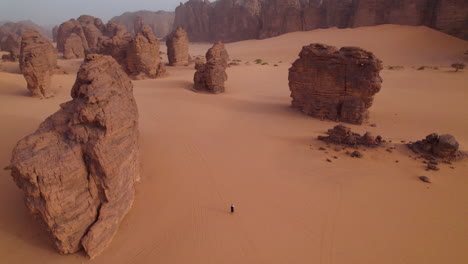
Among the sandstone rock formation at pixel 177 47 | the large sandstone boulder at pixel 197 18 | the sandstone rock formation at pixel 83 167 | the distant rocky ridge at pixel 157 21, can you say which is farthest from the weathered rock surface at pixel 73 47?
the distant rocky ridge at pixel 157 21

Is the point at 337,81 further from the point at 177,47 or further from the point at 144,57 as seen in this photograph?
the point at 177,47

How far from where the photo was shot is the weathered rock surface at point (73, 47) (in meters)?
30.1

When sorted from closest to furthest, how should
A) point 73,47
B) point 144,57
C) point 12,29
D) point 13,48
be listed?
Answer: point 144,57
point 13,48
point 73,47
point 12,29

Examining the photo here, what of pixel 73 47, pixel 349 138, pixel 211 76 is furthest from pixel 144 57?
pixel 73 47

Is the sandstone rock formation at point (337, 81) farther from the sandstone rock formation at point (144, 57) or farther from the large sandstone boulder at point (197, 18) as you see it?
the large sandstone boulder at point (197, 18)

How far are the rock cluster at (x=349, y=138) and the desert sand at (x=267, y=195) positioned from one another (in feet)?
1.29

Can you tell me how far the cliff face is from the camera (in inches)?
1089

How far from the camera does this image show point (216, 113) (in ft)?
37.9

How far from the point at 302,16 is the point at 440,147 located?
39.5 meters

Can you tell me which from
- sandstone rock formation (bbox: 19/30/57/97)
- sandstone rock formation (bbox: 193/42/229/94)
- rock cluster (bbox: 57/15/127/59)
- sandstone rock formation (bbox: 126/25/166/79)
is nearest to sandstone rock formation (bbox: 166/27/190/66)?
sandstone rock formation (bbox: 126/25/166/79)

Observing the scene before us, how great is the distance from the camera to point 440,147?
7109mm

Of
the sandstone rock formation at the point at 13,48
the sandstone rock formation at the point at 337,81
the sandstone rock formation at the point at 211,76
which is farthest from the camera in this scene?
the sandstone rock formation at the point at 13,48

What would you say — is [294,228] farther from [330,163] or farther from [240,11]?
[240,11]

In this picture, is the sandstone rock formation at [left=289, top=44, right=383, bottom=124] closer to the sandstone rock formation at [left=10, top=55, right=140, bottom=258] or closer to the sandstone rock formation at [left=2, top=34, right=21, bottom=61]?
the sandstone rock formation at [left=10, top=55, right=140, bottom=258]
